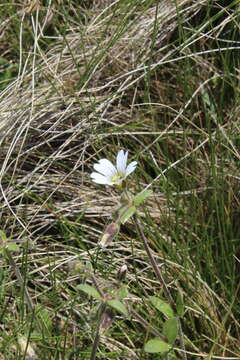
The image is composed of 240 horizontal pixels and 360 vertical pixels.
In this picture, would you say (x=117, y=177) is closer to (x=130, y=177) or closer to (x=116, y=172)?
(x=116, y=172)

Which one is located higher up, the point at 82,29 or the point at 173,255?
the point at 82,29

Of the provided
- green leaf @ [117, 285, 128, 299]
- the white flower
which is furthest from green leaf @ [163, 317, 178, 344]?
the white flower

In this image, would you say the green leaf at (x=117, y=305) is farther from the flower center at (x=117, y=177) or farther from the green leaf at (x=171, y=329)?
the flower center at (x=117, y=177)

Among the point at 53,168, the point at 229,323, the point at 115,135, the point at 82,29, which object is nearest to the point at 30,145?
the point at 53,168

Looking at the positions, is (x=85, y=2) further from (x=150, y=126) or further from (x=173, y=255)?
(x=173, y=255)

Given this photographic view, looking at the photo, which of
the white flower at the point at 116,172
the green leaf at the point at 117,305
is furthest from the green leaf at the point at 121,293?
the white flower at the point at 116,172
